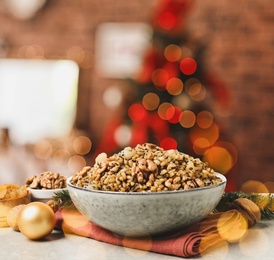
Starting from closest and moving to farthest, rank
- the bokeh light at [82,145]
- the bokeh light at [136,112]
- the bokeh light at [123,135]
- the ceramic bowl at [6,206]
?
1. the ceramic bowl at [6,206]
2. the bokeh light at [136,112]
3. the bokeh light at [123,135]
4. the bokeh light at [82,145]

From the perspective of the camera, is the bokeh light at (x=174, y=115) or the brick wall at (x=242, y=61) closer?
the bokeh light at (x=174, y=115)

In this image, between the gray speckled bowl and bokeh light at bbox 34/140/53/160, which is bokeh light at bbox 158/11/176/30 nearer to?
bokeh light at bbox 34/140/53/160

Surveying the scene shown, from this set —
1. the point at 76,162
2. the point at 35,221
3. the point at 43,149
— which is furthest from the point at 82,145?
the point at 35,221

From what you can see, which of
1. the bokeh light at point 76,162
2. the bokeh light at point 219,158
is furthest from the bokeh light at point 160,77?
the bokeh light at point 76,162

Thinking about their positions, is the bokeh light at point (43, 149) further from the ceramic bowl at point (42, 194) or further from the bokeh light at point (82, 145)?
the ceramic bowl at point (42, 194)

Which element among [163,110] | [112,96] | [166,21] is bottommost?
[112,96]

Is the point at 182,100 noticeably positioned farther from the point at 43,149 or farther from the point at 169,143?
the point at 43,149

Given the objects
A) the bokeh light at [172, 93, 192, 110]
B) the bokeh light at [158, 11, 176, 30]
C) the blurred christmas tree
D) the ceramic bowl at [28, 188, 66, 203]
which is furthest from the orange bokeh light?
the ceramic bowl at [28, 188, 66, 203]
